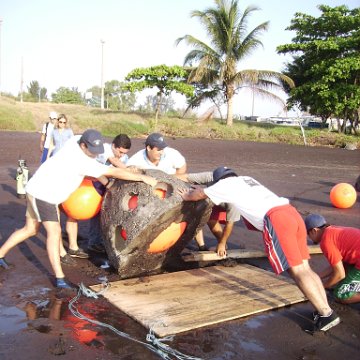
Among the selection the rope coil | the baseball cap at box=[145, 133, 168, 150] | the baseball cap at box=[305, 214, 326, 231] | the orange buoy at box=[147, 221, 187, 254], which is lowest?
the rope coil

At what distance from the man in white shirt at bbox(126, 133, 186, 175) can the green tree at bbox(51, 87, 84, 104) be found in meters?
51.1

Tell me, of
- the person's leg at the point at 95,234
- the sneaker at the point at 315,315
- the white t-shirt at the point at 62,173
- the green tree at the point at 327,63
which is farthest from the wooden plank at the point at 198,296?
the green tree at the point at 327,63

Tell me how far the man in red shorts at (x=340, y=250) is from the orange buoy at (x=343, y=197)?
6561 millimetres

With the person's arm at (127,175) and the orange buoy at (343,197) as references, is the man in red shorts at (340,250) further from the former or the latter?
the orange buoy at (343,197)

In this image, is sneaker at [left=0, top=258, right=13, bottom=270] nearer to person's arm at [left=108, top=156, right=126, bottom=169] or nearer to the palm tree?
→ person's arm at [left=108, top=156, right=126, bottom=169]

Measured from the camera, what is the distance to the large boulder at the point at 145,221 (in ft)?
18.2

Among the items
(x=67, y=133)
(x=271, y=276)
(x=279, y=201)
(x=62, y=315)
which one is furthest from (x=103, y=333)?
(x=67, y=133)

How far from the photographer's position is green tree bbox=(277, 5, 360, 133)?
31.8 meters

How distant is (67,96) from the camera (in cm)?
5816

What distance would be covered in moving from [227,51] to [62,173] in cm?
2816

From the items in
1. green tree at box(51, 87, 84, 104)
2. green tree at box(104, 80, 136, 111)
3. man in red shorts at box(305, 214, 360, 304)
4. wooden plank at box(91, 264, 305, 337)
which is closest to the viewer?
wooden plank at box(91, 264, 305, 337)

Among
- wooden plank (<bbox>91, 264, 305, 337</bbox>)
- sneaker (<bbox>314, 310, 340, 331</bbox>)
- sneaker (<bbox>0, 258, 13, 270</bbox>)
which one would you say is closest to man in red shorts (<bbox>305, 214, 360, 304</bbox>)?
wooden plank (<bbox>91, 264, 305, 337</bbox>)

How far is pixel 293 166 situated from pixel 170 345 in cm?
1754

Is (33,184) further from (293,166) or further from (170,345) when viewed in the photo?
(293,166)
